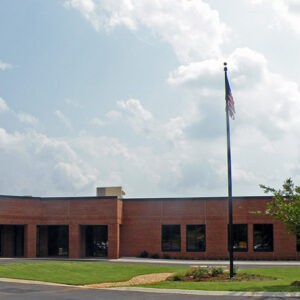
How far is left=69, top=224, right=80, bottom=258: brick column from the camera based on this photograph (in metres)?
43.3

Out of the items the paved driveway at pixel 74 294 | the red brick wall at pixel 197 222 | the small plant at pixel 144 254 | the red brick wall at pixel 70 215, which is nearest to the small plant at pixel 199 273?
the paved driveway at pixel 74 294

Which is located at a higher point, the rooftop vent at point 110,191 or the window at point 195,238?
the rooftop vent at point 110,191

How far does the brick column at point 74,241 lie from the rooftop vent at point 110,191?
18.1 ft

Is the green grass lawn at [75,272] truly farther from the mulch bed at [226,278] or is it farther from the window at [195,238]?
the window at [195,238]

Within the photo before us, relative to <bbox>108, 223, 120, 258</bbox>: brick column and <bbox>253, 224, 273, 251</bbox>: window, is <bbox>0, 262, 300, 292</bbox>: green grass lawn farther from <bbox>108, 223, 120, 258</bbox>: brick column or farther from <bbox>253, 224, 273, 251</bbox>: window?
<bbox>253, 224, 273, 251</bbox>: window

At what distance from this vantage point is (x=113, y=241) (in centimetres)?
4288

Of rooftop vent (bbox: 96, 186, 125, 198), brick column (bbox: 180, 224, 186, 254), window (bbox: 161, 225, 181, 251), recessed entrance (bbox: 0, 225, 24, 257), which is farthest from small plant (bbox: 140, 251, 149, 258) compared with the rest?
recessed entrance (bbox: 0, 225, 24, 257)

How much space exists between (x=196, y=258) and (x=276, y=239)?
6.94 metres

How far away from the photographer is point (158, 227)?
146 feet

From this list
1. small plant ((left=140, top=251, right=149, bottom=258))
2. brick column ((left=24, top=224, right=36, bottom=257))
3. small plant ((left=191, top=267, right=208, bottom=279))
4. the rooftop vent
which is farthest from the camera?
the rooftop vent

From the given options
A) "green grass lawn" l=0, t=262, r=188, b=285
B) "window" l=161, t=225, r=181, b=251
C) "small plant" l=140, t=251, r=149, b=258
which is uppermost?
"window" l=161, t=225, r=181, b=251

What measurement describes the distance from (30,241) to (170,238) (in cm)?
1212

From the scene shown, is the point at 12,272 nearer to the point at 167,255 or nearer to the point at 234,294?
the point at 234,294

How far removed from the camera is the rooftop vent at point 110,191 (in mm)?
48156
